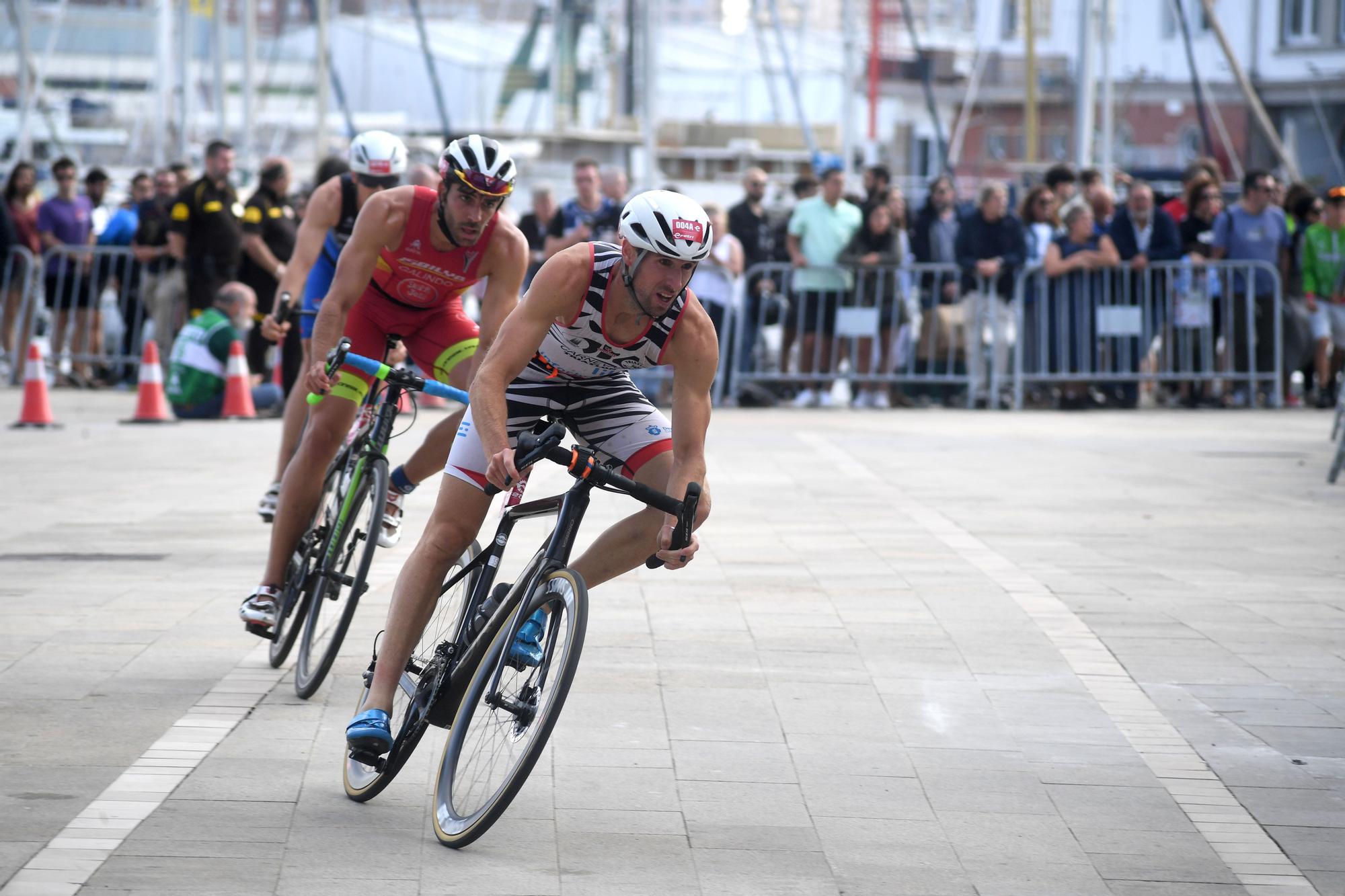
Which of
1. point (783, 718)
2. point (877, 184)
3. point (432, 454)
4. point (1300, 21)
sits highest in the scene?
point (1300, 21)

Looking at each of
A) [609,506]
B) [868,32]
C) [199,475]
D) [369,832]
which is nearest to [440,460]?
[369,832]

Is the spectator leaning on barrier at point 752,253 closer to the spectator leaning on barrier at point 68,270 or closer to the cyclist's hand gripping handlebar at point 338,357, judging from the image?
the spectator leaning on barrier at point 68,270

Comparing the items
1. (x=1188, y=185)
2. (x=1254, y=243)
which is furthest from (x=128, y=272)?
(x=1254, y=243)

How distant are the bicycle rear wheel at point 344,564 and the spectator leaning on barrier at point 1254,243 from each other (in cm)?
1380

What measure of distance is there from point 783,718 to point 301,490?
198cm

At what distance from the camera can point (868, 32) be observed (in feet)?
237

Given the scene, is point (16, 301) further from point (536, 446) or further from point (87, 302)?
point (536, 446)

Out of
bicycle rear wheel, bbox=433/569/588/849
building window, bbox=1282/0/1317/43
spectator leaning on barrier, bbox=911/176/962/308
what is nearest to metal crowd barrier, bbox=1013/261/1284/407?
spectator leaning on barrier, bbox=911/176/962/308

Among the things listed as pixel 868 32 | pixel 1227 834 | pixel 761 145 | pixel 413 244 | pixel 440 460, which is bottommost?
pixel 1227 834

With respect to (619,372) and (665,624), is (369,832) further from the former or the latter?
(665,624)

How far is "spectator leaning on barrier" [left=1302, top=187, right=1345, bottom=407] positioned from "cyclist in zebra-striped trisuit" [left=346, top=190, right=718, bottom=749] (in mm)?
14201

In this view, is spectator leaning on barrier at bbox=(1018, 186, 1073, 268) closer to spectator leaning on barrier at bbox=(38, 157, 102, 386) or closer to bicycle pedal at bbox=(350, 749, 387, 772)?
spectator leaning on barrier at bbox=(38, 157, 102, 386)

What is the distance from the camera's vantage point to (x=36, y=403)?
1561 centimetres

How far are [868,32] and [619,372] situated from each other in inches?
2729
